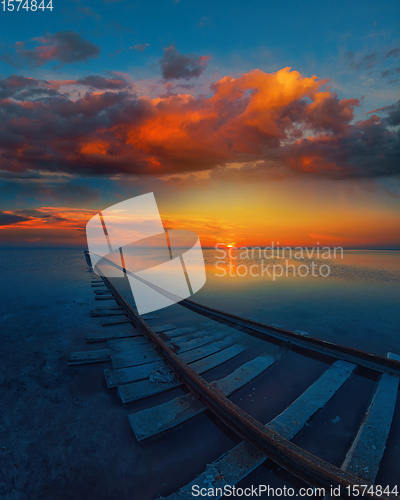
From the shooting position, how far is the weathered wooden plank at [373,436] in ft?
7.50

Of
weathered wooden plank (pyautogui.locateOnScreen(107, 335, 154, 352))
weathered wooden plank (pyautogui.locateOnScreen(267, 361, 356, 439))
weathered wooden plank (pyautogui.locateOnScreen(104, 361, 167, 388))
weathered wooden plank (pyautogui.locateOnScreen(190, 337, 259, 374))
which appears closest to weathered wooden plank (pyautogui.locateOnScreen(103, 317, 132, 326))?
weathered wooden plank (pyautogui.locateOnScreen(107, 335, 154, 352))

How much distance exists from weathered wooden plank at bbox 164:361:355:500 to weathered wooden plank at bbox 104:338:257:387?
65.5 inches

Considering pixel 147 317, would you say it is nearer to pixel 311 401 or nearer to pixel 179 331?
pixel 179 331

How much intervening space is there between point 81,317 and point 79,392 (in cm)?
436

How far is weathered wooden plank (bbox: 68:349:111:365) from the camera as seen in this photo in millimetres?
4391

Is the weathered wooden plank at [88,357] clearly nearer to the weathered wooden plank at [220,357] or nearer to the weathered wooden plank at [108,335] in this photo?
the weathered wooden plank at [108,335]

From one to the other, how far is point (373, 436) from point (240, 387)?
175 centimetres

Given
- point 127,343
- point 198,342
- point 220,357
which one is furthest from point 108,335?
point 220,357

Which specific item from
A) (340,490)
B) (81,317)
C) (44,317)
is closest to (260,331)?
(340,490)

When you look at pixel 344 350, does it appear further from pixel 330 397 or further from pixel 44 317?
pixel 44 317

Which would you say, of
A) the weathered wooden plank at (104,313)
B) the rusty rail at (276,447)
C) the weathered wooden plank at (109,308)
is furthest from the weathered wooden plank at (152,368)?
the weathered wooden plank at (109,308)

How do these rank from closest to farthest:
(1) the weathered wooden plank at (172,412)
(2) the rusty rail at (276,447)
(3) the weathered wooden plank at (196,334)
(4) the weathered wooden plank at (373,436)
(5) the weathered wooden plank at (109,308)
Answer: (2) the rusty rail at (276,447) < (4) the weathered wooden plank at (373,436) < (1) the weathered wooden plank at (172,412) < (3) the weathered wooden plank at (196,334) < (5) the weathered wooden plank at (109,308)

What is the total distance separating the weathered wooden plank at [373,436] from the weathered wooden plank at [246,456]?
0.53m

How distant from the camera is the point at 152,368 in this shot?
4.20 m
